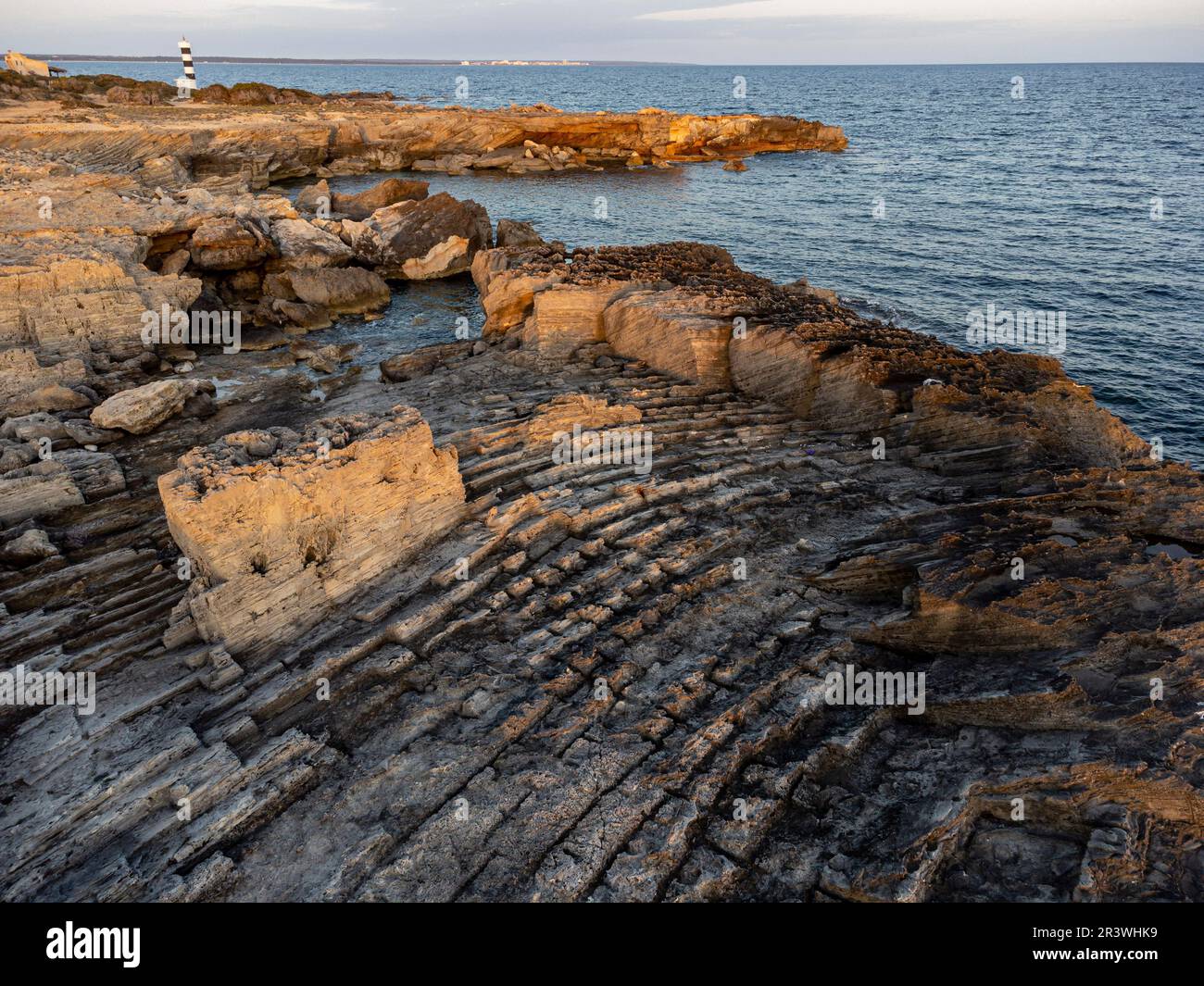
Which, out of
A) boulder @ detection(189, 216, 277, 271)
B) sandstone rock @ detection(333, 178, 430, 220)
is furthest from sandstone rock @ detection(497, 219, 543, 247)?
boulder @ detection(189, 216, 277, 271)

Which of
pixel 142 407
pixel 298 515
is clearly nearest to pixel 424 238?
pixel 142 407

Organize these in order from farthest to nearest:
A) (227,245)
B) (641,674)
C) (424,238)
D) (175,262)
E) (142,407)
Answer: (424,238), (227,245), (175,262), (142,407), (641,674)

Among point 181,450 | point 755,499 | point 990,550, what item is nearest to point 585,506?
point 755,499

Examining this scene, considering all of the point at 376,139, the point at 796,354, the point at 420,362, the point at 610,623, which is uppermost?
the point at 376,139

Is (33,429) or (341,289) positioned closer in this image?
(33,429)

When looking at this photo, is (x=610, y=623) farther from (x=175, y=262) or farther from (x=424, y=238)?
(x=424, y=238)

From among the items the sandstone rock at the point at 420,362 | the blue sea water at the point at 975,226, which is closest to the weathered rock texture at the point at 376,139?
the blue sea water at the point at 975,226

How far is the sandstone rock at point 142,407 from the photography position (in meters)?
21.3

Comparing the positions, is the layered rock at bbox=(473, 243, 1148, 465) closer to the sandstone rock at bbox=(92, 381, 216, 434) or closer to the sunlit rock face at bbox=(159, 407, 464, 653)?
the sunlit rock face at bbox=(159, 407, 464, 653)

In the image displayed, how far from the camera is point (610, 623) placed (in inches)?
529

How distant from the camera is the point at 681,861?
31.6 feet

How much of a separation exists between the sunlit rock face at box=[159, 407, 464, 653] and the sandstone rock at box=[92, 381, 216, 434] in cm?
936

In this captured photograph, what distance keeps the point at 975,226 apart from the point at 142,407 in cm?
5066
